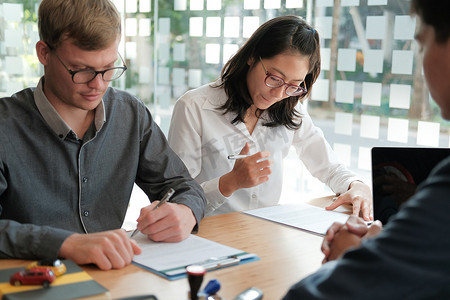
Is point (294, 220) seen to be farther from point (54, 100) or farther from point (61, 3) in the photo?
point (61, 3)

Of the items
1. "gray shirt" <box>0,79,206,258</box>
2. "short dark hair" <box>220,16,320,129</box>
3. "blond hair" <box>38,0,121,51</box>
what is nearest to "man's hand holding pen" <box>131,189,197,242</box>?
"gray shirt" <box>0,79,206,258</box>

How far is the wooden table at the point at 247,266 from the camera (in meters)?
1.34

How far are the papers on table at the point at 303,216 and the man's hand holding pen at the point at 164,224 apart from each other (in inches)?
16.6

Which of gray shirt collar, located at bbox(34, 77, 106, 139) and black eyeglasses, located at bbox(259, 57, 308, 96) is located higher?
black eyeglasses, located at bbox(259, 57, 308, 96)

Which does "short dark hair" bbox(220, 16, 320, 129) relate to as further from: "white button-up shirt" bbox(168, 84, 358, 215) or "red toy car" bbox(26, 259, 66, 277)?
"red toy car" bbox(26, 259, 66, 277)

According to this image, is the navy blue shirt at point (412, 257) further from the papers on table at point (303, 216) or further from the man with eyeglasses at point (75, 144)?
the papers on table at point (303, 216)

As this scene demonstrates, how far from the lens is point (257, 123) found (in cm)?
269

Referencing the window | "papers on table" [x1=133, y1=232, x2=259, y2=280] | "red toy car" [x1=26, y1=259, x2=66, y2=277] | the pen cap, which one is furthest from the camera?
the window

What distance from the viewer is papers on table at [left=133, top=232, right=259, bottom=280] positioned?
1.46 metres

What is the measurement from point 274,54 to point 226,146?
0.47 metres

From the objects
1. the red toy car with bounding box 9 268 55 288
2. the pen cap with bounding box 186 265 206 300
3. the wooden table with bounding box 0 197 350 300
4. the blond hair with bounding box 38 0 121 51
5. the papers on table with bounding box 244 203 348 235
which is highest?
the blond hair with bounding box 38 0 121 51

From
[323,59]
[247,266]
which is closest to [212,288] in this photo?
[247,266]

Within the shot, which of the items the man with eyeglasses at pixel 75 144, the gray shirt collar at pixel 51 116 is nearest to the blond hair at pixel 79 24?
the man with eyeglasses at pixel 75 144

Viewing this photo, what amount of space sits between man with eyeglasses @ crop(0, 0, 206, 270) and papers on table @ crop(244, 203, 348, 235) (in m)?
0.29
